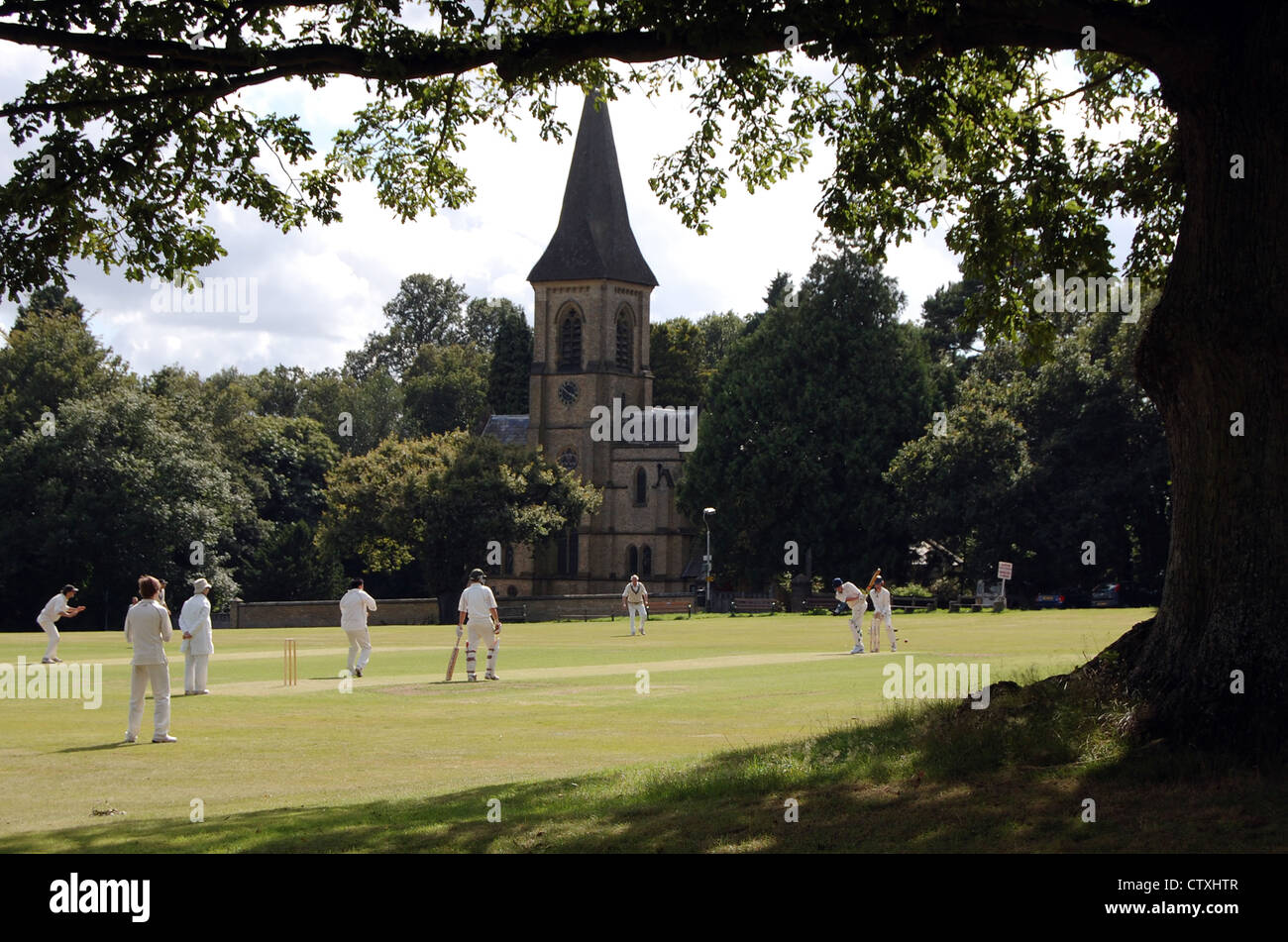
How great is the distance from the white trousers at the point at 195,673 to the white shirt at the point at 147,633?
5.97m

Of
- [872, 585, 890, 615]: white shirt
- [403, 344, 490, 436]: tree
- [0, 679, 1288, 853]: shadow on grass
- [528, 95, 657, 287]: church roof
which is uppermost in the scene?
[528, 95, 657, 287]: church roof

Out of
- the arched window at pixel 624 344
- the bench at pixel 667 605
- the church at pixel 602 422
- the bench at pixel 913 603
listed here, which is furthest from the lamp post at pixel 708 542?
the arched window at pixel 624 344

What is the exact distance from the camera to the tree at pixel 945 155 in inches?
435

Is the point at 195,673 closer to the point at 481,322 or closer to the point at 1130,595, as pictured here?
the point at 1130,595

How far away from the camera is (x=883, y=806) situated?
1000cm

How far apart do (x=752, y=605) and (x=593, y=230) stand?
111 ft

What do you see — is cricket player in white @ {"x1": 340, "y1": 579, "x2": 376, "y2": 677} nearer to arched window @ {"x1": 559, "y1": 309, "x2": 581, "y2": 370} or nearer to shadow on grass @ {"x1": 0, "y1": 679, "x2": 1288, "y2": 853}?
shadow on grass @ {"x1": 0, "y1": 679, "x2": 1288, "y2": 853}

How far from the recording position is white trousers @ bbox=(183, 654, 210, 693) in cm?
2312

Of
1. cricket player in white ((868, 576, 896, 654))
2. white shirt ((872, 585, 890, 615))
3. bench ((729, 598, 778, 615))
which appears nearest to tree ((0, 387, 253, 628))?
bench ((729, 598, 778, 615))

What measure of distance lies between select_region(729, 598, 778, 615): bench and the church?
77.2 ft

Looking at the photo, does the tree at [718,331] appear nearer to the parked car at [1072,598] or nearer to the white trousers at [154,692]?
the parked car at [1072,598]

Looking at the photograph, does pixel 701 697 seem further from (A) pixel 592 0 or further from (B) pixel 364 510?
(B) pixel 364 510

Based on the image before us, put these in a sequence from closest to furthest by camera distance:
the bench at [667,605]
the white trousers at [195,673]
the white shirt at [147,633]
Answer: the white shirt at [147,633] < the white trousers at [195,673] < the bench at [667,605]

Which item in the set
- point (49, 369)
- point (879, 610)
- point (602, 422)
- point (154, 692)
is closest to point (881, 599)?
point (879, 610)
